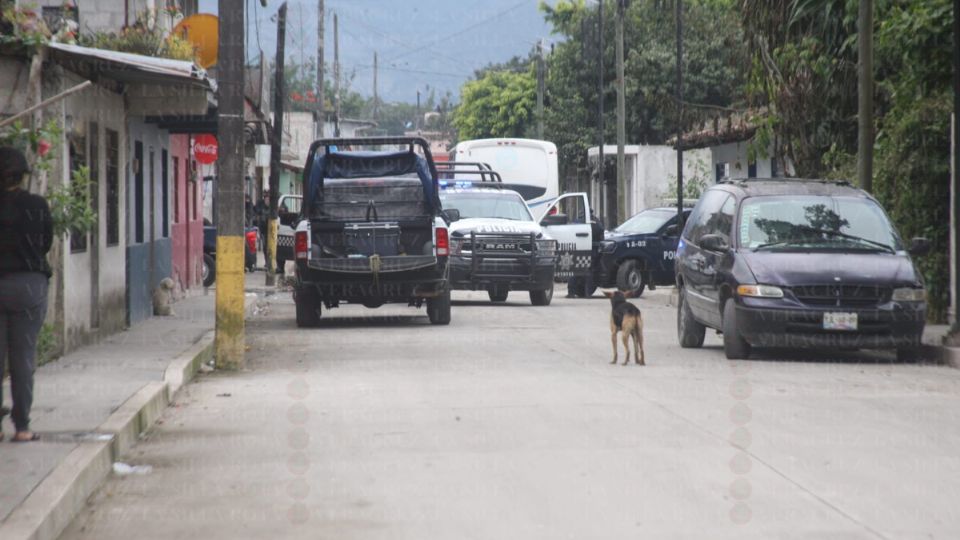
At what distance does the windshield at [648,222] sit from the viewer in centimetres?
3038

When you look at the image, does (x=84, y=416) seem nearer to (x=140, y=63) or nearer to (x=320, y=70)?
(x=140, y=63)

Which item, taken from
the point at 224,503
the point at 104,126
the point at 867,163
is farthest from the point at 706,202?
the point at 224,503

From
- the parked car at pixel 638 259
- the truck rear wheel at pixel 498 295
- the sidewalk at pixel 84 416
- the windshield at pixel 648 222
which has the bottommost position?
the sidewalk at pixel 84 416

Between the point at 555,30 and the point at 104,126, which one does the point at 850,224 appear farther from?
the point at 555,30

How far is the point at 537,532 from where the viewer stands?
7.15 meters

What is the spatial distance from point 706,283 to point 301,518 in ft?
32.3

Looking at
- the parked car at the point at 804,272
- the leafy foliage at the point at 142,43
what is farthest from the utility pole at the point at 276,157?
the parked car at the point at 804,272

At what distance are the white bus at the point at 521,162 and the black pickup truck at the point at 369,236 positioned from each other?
18.1 m

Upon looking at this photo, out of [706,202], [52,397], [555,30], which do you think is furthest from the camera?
[555,30]

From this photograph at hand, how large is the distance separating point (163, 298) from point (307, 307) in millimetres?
2416

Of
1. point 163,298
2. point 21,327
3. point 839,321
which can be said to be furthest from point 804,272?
point 163,298

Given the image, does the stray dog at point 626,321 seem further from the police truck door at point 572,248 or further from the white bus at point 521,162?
the white bus at point 521,162

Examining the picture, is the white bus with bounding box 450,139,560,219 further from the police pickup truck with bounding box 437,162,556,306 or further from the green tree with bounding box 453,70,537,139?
the green tree with bounding box 453,70,537,139

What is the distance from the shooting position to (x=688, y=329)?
17562 mm
